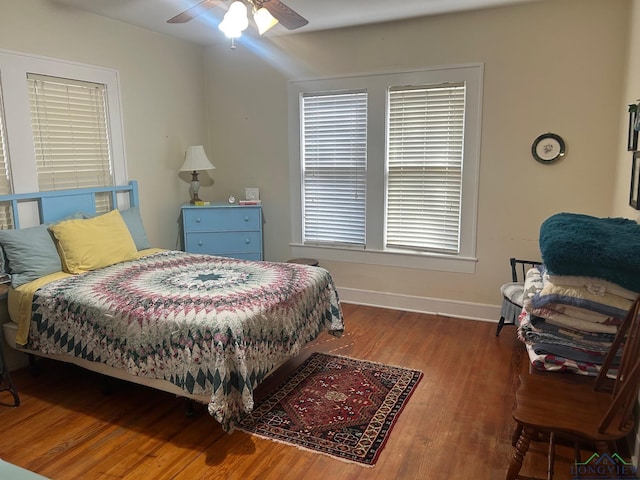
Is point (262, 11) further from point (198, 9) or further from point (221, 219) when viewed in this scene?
point (221, 219)

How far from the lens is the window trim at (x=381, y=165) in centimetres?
388

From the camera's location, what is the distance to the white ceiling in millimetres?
3496

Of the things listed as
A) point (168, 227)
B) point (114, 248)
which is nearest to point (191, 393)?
point (114, 248)

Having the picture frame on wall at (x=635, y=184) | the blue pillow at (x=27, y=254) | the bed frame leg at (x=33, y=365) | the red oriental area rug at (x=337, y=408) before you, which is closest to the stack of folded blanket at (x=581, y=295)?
the picture frame on wall at (x=635, y=184)

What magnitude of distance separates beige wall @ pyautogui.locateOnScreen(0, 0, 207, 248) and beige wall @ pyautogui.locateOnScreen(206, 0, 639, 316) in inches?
22.1

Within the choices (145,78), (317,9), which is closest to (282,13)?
(317,9)

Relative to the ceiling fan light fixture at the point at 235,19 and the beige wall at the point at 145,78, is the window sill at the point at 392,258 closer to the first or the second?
the beige wall at the point at 145,78

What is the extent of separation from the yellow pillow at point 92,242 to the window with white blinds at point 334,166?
182 centimetres

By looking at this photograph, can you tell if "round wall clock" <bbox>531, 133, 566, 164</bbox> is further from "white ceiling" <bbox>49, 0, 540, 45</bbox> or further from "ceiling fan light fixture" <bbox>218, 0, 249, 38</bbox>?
"ceiling fan light fixture" <bbox>218, 0, 249, 38</bbox>

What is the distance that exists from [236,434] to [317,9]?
10.1 ft

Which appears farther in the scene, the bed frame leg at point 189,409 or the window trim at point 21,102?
the window trim at point 21,102

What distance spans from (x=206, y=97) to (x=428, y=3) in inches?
98.7

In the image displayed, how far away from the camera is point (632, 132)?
287cm

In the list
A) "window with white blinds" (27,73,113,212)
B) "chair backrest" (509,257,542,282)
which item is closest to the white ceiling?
"window with white blinds" (27,73,113,212)
